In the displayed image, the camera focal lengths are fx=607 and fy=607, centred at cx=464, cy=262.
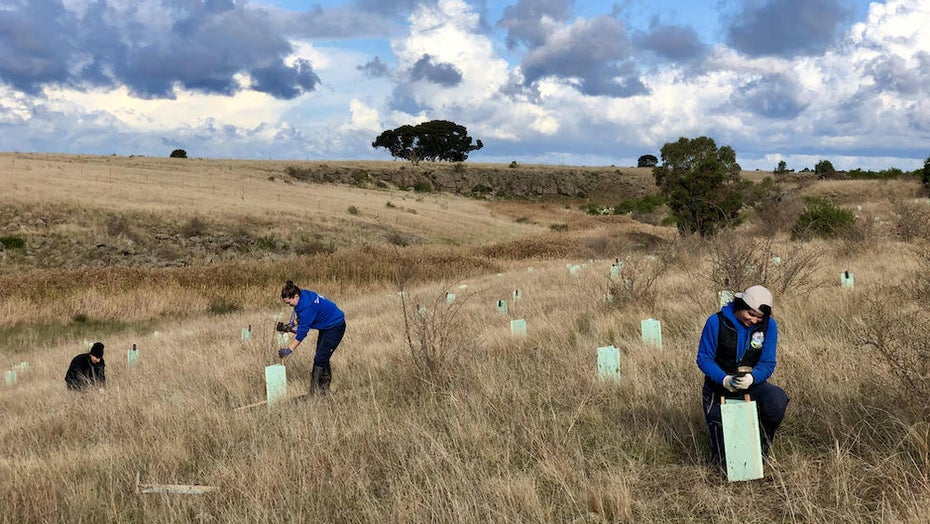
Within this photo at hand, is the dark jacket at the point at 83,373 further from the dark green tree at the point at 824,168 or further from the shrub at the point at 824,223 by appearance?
the dark green tree at the point at 824,168

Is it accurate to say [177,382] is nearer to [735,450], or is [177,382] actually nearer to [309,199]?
[735,450]

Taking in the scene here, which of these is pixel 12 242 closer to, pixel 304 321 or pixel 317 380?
pixel 304 321

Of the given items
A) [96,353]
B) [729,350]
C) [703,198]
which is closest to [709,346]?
[729,350]

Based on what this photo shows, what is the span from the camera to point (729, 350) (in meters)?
3.55

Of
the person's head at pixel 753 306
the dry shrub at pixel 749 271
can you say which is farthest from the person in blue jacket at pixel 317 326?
the dry shrub at pixel 749 271

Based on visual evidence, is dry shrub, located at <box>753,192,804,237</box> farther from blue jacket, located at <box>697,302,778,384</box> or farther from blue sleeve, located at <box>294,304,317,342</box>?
blue jacket, located at <box>697,302,778,384</box>

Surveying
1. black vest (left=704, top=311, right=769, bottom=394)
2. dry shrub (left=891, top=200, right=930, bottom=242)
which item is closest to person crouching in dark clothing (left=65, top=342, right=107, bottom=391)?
black vest (left=704, top=311, right=769, bottom=394)

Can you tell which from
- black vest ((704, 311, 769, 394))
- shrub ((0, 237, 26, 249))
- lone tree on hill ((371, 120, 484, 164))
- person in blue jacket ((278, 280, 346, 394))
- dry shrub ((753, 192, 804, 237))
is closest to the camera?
black vest ((704, 311, 769, 394))

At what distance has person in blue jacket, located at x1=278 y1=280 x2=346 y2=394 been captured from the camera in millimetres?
6797

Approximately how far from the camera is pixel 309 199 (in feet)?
146

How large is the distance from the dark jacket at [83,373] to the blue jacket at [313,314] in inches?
151

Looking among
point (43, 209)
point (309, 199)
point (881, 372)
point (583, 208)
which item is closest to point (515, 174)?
point (583, 208)

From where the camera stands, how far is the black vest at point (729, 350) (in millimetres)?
3523

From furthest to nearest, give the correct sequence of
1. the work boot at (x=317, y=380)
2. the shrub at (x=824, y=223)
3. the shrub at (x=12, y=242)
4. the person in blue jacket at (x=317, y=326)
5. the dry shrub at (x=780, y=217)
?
the shrub at (x=12, y=242) < the dry shrub at (x=780, y=217) < the shrub at (x=824, y=223) < the person in blue jacket at (x=317, y=326) < the work boot at (x=317, y=380)
